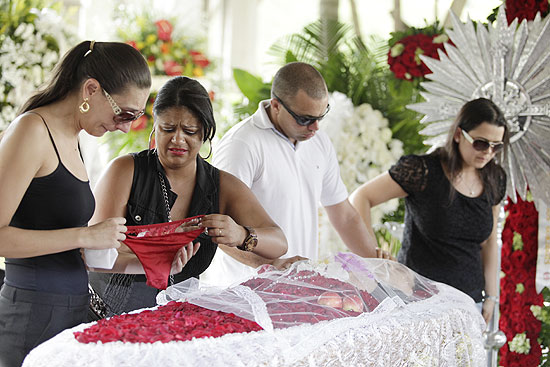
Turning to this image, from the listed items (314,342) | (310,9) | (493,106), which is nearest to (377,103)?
(493,106)

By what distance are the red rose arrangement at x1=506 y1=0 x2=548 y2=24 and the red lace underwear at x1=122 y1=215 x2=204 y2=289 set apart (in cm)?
260

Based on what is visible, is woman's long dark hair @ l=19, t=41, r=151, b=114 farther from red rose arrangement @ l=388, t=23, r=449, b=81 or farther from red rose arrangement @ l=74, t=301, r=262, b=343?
red rose arrangement @ l=388, t=23, r=449, b=81

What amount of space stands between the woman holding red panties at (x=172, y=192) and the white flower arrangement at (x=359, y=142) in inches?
82.0

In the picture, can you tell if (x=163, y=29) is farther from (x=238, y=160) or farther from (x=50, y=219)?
(x=50, y=219)

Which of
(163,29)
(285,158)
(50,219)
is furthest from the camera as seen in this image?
(163,29)

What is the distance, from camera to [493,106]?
3.76 meters

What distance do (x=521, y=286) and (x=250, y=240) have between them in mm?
2268

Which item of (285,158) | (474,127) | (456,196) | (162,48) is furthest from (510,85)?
(162,48)

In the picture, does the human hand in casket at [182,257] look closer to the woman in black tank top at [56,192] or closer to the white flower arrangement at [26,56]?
the woman in black tank top at [56,192]

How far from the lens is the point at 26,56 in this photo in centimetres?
536

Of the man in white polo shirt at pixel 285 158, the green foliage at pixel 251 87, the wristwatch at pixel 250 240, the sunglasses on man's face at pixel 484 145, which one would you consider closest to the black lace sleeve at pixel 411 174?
the sunglasses on man's face at pixel 484 145

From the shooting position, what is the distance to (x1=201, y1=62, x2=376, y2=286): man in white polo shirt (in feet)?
11.1

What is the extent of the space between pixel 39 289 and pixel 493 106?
A: 8.43 ft

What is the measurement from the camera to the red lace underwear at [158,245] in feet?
8.32
